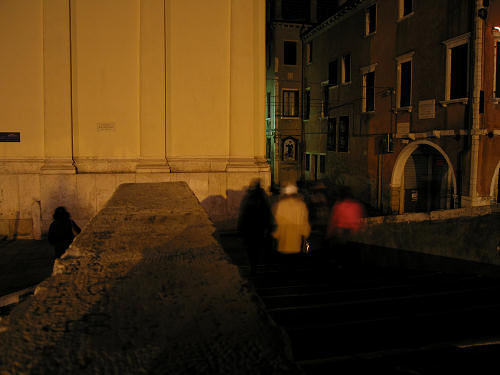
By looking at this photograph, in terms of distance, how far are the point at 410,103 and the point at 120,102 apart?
501 inches

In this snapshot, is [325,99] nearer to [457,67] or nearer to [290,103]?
[290,103]

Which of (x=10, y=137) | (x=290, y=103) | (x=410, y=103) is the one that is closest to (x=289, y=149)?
(x=290, y=103)

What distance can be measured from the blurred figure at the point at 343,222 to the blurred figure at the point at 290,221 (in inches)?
29.8

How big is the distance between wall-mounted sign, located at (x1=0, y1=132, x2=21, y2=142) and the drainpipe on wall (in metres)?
14.2

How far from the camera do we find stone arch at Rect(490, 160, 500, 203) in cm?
1467

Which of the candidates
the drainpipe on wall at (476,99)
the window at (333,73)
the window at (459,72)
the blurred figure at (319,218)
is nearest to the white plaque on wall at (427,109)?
the window at (459,72)

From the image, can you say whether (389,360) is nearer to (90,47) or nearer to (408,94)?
(90,47)

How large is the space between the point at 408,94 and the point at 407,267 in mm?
12224

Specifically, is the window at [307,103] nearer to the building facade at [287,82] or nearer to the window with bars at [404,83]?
the building facade at [287,82]

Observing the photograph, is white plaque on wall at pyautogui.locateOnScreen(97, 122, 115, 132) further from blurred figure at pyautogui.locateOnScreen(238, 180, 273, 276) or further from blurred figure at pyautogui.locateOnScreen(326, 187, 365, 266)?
blurred figure at pyautogui.locateOnScreen(326, 187, 365, 266)

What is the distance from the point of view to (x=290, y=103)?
3372 centimetres

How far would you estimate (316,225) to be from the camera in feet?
47.3

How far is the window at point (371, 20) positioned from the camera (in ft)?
69.9

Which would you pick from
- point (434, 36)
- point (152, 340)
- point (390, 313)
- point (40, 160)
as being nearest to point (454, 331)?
point (390, 313)
